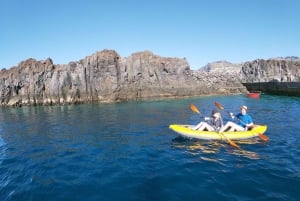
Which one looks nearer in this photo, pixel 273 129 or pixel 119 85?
pixel 273 129

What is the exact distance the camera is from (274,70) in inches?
4304

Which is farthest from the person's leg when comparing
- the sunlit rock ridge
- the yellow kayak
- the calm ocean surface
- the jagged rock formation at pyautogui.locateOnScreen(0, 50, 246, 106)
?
the jagged rock formation at pyautogui.locateOnScreen(0, 50, 246, 106)

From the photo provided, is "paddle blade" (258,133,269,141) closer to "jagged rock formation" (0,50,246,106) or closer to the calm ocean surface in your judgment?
the calm ocean surface

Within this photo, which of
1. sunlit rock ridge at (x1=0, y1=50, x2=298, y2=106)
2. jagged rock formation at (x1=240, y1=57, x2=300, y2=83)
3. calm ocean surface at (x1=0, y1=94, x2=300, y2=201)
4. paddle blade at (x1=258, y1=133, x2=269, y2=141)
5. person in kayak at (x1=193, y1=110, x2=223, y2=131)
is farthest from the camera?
jagged rock formation at (x1=240, y1=57, x2=300, y2=83)

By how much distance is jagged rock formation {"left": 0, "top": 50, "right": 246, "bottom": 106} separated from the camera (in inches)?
2409

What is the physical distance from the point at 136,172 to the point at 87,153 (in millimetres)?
4787

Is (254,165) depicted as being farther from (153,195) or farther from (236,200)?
(153,195)

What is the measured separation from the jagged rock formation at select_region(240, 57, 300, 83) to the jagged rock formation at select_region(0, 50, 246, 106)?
5309cm

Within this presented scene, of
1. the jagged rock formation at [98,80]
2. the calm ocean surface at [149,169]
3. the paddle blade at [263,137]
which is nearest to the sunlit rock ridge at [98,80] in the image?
the jagged rock formation at [98,80]

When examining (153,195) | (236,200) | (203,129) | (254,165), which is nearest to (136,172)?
(153,195)

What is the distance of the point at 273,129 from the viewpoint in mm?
21812

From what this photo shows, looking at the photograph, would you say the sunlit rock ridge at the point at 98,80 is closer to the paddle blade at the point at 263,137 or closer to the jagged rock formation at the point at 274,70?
the paddle blade at the point at 263,137

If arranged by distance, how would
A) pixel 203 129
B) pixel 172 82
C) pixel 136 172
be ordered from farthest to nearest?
pixel 172 82 < pixel 203 129 < pixel 136 172

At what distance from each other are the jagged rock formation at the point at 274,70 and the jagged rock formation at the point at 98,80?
2090 inches
